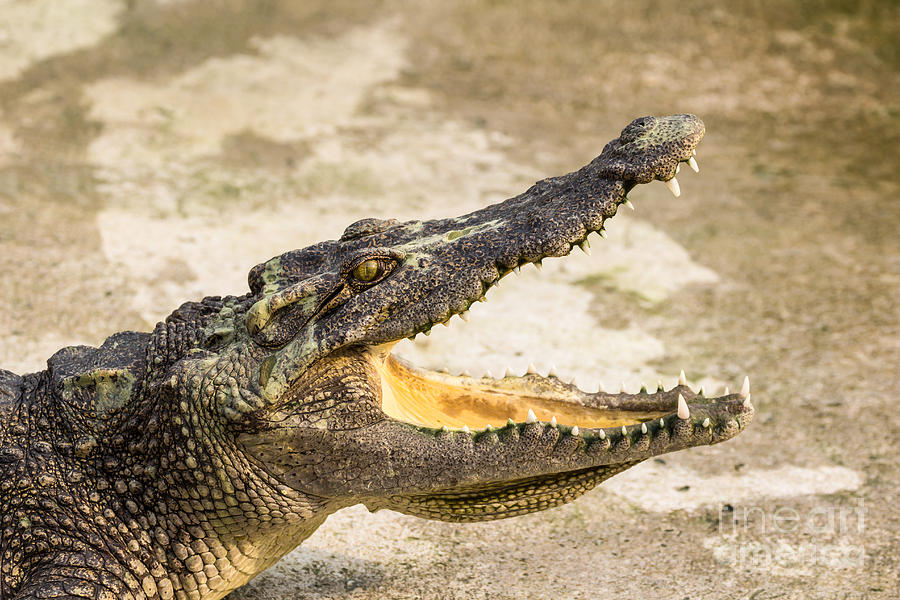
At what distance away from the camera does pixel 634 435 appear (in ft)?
11.0

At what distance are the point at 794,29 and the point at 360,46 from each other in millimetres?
5134

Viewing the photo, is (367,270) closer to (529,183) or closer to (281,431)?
(281,431)

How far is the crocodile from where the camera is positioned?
3.31 meters

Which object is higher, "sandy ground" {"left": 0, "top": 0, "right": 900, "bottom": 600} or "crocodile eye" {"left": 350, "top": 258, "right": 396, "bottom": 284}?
"sandy ground" {"left": 0, "top": 0, "right": 900, "bottom": 600}

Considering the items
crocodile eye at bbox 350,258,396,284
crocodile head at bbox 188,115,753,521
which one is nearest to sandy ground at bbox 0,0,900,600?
crocodile head at bbox 188,115,753,521

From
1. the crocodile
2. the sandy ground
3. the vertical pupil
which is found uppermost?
the sandy ground

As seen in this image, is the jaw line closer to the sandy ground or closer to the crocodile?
the crocodile

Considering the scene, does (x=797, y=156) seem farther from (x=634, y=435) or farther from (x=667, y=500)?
(x=634, y=435)

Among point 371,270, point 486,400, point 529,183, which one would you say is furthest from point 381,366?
point 529,183

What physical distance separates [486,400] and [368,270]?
85 centimetres

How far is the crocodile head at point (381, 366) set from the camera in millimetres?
3309

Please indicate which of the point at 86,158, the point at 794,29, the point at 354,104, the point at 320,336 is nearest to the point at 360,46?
the point at 354,104

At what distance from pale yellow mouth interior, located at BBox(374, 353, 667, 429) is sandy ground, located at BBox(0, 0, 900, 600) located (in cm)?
79

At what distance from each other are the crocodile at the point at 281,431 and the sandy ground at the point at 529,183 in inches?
32.2
